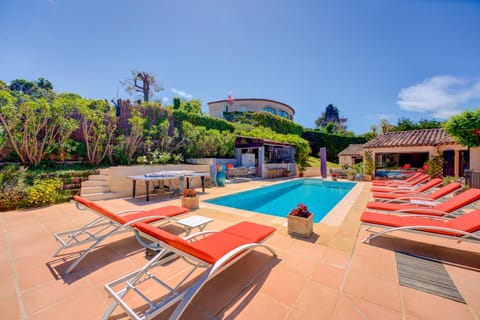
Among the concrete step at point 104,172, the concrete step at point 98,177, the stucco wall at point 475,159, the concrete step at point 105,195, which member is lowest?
the concrete step at point 105,195

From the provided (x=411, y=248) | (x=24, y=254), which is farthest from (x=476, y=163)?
(x=24, y=254)

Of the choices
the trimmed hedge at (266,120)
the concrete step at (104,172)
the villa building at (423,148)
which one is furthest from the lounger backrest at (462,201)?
the trimmed hedge at (266,120)

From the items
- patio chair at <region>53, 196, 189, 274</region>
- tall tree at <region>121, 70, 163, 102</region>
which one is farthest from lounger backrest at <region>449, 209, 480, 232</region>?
tall tree at <region>121, 70, 163, 102</region>

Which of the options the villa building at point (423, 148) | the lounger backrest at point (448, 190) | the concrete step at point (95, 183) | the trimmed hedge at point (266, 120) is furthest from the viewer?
the trimmed hedge at point (266, 120)

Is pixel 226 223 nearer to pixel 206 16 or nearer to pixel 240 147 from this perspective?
pixel 206 16

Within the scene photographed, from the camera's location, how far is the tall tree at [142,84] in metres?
20.8

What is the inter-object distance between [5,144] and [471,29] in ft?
60.5

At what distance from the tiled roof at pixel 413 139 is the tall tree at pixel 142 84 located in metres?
22.5

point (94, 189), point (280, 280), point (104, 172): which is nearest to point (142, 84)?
point (104, 172)

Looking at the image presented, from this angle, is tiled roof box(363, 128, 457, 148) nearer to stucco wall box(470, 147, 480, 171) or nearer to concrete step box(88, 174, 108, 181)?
stucco wall box(470, 147, 480, 171)

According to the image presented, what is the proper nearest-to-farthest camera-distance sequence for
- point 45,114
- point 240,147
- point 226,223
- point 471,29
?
1. point 226,223
2. point 471,29
3. point 45,114
4. point 240,147

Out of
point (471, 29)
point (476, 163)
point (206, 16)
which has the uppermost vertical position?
point (206, 16)

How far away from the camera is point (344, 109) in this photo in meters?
58.1

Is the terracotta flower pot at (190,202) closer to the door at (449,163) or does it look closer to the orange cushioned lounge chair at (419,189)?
the orange cushioned lounge chair at (419,189)
